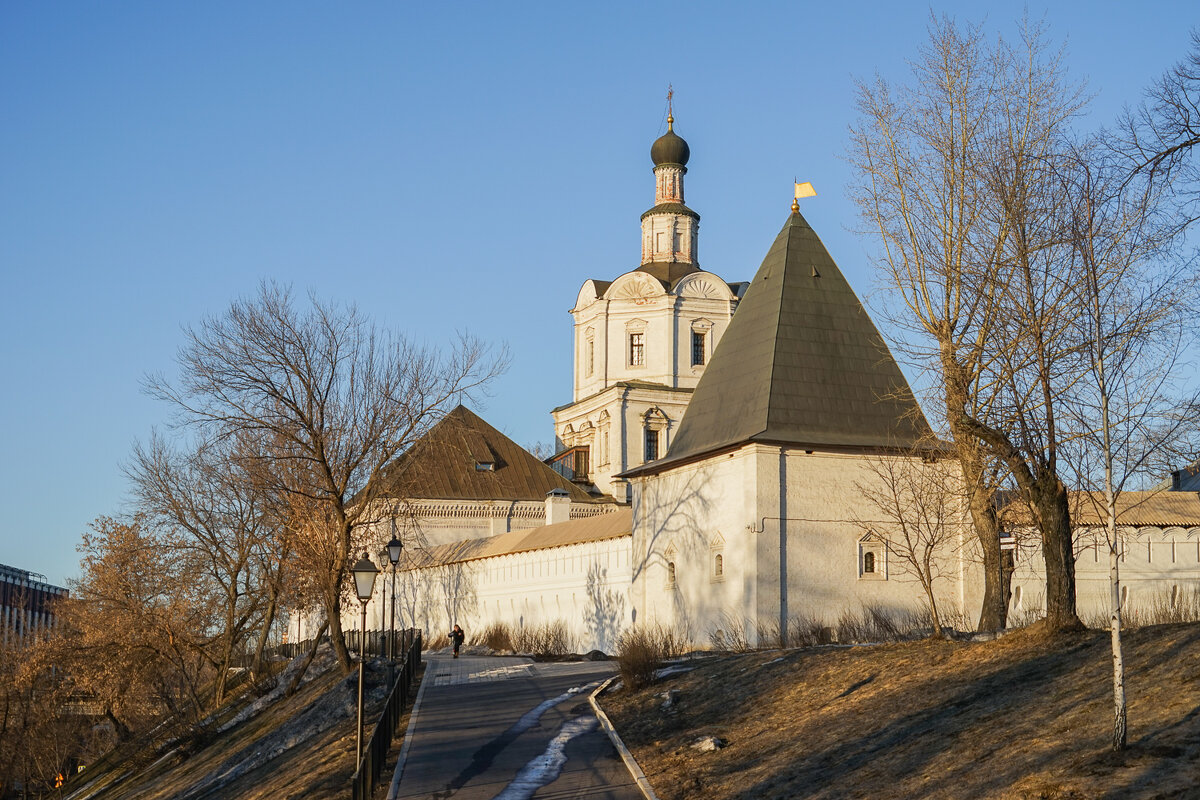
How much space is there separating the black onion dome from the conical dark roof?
28.1 m

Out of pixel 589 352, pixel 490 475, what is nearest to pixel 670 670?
pixel 490 475

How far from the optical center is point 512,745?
644 inches

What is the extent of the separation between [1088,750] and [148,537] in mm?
33383

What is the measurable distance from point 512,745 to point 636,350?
141 ft

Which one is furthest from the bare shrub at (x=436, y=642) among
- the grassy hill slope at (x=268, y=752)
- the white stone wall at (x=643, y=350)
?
the white stone wall at (x=643, y=350)

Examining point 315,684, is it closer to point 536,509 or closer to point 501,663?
point 501,663

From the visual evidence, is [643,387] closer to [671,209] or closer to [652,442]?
[652,442]

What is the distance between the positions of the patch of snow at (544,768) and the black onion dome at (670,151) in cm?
4365

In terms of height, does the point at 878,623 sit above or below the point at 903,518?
below

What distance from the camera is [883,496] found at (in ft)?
85.7

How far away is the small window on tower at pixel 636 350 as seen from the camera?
58469mm

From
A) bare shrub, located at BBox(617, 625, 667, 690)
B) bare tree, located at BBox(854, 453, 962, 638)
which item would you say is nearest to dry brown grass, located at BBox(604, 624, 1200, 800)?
bare shrub, located at BBox(617, 625, 667, 690)

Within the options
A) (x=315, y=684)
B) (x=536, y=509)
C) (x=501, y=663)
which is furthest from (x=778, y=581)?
(x=536, y=509)

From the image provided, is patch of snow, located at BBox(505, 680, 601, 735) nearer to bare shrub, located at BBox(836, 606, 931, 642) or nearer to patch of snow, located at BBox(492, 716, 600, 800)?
patch of snow, located at BBox(492, 716, 600, 800)
